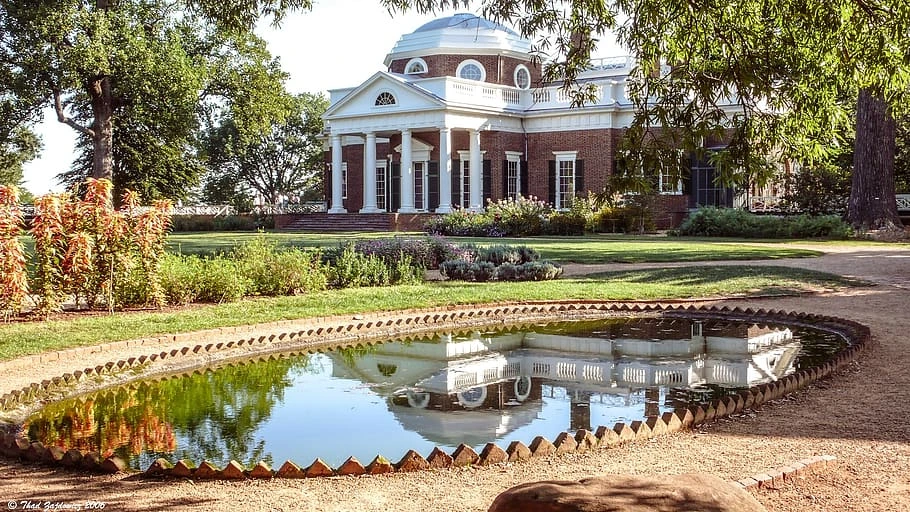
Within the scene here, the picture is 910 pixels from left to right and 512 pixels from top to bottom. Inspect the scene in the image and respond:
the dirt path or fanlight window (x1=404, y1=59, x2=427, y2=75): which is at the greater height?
fanlight window (x1=404, y1=59, x2=427, y2=75)

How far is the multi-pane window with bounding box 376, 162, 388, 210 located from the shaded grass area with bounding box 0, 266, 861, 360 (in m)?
27.4

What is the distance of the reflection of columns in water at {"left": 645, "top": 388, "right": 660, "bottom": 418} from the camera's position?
7.56 m

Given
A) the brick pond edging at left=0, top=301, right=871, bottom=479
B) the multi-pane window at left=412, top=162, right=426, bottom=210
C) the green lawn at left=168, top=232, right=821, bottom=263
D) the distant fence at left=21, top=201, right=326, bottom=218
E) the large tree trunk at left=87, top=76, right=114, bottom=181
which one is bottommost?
the brick pond edging at left=0, top=301, right=871, bottom=479

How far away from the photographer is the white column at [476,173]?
39.8m

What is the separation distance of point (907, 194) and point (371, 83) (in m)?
22.1

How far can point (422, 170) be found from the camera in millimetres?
43344

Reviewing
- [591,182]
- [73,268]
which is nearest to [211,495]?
[73,268]

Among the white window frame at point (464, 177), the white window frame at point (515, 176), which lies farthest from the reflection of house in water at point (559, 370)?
the white window frame at point (515, 176)

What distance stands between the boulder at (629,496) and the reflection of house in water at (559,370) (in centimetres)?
303

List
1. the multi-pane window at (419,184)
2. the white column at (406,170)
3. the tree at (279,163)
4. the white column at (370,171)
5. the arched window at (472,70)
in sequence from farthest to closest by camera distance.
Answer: the tree at (279,163) → the arched window at (472,70) → the multi-pane window at (419,184) → the white column at (370,171) → the white column at (406,170)

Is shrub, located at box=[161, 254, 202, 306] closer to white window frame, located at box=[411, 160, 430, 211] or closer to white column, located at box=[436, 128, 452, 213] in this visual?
white column, located at box=[436, 128, 452, 213]

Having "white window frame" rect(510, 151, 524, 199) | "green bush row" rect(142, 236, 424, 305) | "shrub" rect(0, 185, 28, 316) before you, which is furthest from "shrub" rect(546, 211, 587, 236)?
"shrub" rect(0, 185, 28, 316)

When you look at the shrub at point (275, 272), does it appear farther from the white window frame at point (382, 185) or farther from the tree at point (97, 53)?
the white window frame at point (382, 185)

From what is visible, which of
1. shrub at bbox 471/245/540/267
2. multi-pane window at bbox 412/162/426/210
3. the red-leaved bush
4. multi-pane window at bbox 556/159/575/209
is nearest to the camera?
the red-leaved bush
